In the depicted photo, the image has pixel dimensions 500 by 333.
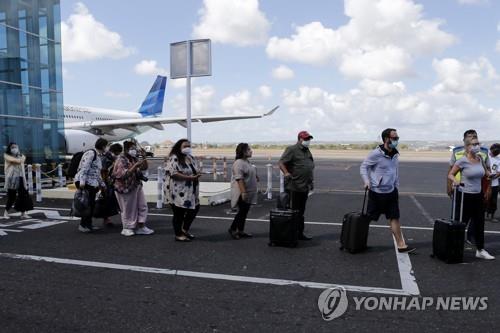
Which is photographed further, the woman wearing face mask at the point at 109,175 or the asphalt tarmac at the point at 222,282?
the woman wearing face mask at the point at 109,175

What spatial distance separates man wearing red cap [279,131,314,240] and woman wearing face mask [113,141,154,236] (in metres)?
2.45

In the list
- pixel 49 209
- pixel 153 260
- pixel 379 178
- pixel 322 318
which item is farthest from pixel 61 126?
pixel 322 318

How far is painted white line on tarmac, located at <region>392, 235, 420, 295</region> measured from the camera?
189 inches

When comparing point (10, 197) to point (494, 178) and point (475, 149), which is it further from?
point (494, 178)

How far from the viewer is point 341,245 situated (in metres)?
6.55

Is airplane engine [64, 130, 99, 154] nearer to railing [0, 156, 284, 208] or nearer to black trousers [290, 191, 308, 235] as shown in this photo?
railing [0, 156, 284, 208]

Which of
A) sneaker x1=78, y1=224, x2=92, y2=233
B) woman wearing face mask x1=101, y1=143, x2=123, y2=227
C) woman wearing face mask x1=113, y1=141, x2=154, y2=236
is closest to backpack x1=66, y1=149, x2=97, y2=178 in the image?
woman wearing face mask x1=101, y1=143, x2=123, y2=227

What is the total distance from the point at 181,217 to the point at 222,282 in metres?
2.26

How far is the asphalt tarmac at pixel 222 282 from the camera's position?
3.94 m

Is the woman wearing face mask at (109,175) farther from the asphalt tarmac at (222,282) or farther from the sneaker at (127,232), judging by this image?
the sneaker at (127,232)

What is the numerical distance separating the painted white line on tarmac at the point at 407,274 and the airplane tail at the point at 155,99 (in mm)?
40558

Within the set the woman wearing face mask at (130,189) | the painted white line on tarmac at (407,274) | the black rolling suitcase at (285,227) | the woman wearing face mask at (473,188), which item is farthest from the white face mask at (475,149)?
the woman wearing face mask at (130,189)

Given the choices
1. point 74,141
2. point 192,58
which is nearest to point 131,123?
point 74,141

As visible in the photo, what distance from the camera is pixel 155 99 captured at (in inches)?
1764
